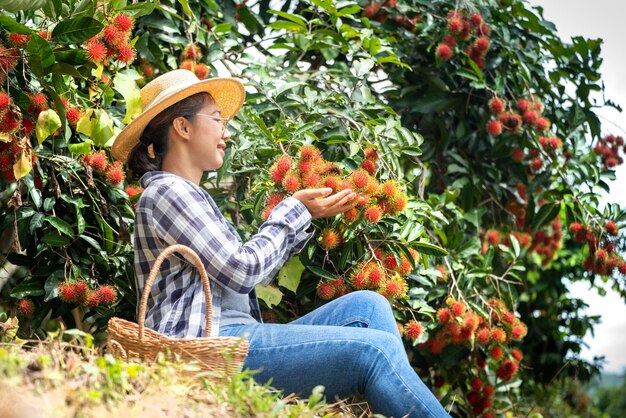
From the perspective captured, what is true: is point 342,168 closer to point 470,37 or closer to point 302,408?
point 302,408

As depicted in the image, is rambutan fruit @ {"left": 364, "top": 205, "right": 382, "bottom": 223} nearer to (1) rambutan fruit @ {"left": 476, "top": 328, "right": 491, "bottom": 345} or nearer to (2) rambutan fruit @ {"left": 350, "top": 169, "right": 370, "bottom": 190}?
(2) rambutan fruit @ {"left": 350, "top": 169, "right": 370, "bottom": 190}

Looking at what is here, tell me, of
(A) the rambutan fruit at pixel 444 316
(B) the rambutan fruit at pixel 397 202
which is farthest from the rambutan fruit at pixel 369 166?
(A) the rambutan fruit at pixel 444 316

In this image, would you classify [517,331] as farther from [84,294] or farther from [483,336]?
[84,294]

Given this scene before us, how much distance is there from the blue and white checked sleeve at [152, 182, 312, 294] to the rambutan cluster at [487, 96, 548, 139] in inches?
64.7

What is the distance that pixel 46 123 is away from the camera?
7.51ft

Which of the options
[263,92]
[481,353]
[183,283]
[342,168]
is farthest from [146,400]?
[481,353]

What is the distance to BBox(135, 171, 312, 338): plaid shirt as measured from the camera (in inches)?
77.8

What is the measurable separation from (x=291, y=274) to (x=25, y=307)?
0.76 meters

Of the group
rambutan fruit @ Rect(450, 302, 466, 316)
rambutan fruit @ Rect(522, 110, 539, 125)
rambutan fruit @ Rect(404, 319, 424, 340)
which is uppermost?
rambutan fruit @ Rect(522, 110, 539, 125)

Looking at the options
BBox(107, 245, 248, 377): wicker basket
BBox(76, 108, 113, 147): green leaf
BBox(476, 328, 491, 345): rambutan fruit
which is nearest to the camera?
BBox(107, 245, 248, 377): wicker basket

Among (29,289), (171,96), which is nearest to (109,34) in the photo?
(171,96)

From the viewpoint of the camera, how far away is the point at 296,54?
342 cm

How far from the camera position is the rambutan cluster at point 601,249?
3.32 meters

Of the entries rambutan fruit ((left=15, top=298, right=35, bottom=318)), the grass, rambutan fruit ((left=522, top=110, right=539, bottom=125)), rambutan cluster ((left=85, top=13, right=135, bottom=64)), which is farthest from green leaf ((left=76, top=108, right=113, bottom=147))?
rambutan fruit ((left=522, top=110, right=539, bottom=125))
